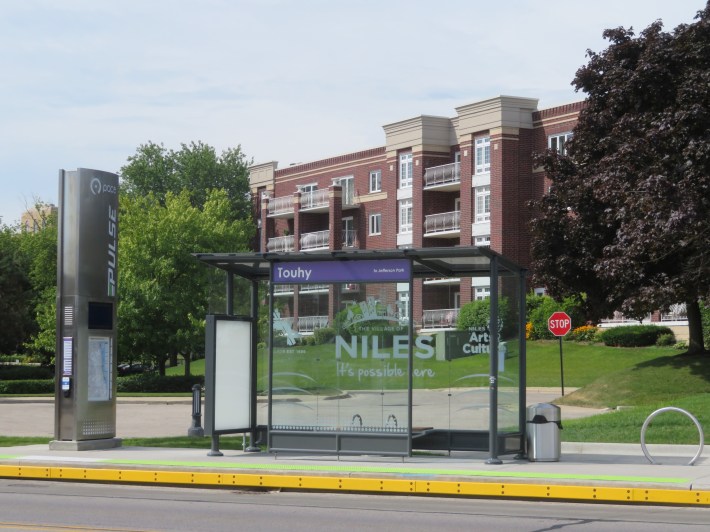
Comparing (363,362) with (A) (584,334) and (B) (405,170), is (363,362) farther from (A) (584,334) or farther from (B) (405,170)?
(B) (405,170)

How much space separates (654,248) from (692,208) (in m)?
2.06

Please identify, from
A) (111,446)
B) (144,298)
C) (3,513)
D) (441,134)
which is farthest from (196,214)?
(3,513)

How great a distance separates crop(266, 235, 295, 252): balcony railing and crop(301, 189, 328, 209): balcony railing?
319 cm

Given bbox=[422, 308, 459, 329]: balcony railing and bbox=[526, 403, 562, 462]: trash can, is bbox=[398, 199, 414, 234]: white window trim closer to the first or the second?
bbox=[422, 308, 459, 329]: balcony railing

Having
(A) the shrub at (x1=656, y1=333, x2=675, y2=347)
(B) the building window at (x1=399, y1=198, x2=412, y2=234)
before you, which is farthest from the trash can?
(B) the building window at (x1=399, y1=198, x2=412, y2=234)

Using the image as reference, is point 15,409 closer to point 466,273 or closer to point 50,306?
point 50,306

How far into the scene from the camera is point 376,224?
6825 centimetres

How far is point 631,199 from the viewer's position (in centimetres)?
2992

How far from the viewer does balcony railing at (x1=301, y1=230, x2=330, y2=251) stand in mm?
70375

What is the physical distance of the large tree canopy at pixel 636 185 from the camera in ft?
95.6

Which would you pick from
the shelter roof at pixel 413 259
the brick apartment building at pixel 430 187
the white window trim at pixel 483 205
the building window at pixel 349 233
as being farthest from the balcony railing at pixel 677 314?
the shelter roof at pixel 413 259

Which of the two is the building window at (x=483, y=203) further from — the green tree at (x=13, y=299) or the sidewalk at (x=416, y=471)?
the sidewalk at (x=416, y=471)

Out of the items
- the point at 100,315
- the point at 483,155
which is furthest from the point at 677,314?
the point at 100,315

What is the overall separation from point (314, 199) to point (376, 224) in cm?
536
